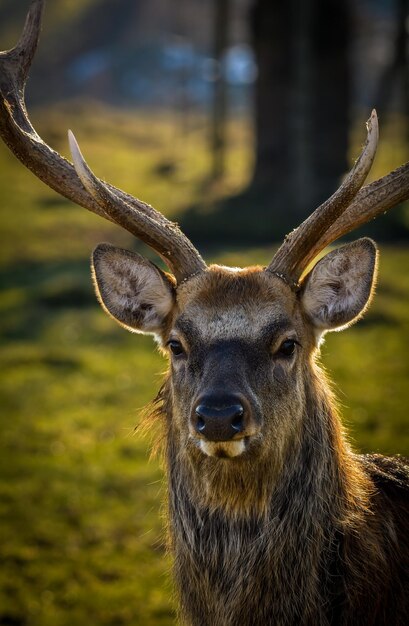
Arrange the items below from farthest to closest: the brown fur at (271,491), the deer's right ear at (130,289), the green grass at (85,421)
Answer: the green grass at (85,421) → the deer's right ear at (130,289) → the brown fur at (271,491)

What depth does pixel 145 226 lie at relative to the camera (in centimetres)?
411

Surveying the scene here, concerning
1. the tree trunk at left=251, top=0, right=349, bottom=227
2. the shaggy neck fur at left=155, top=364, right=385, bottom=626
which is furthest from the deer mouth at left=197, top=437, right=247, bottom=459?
the tree trunk at left=251, top=0, right=349, bottom=227

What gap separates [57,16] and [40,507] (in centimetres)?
5062

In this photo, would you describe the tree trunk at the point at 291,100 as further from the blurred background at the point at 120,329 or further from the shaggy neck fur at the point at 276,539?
the shaggy neck fur at the point at 276,539

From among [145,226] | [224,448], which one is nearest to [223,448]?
[224,448]

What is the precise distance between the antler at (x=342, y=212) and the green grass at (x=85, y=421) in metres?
1.24

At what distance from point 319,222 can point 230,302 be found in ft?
1.89

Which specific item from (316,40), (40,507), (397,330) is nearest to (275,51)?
(316,40)

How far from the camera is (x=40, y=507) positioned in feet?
23.7

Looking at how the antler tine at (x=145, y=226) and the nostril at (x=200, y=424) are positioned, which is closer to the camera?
the nostril at (x=200, y=424)

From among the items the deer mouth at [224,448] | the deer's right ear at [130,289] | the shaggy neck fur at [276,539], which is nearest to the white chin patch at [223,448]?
the deer mouth at [224,448]

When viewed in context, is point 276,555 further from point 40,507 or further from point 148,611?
point 40,507

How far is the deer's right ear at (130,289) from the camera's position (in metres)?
4.24

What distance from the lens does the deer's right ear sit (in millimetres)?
4242
